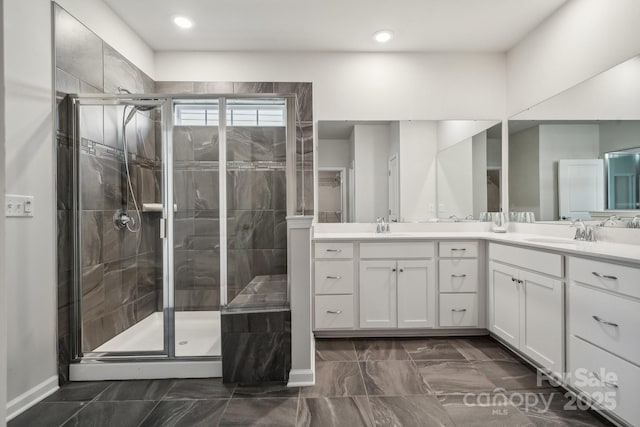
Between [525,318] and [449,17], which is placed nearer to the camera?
[525,318]

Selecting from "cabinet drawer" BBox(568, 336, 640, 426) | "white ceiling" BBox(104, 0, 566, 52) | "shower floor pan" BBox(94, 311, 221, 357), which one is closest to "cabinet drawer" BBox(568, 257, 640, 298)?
"cabinet drawer" BBox(568, 336, 640, 426)

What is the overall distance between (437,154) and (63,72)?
9.82 ft

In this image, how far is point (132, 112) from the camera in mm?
2135

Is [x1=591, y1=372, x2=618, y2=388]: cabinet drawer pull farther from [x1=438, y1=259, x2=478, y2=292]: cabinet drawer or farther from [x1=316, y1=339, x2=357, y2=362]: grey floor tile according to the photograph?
[x1=316, y1=339, x2=357, y2=362]: grey floor tile

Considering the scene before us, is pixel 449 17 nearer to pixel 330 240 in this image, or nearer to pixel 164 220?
pixel 330 240

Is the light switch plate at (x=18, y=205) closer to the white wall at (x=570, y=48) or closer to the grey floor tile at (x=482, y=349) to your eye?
the grey floor tile at (x=482, y=349)

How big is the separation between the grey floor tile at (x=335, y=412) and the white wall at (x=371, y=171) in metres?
1.64

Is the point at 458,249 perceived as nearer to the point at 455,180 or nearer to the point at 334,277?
the point at 455,180

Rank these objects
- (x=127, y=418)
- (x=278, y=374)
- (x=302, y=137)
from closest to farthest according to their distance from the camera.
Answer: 1. (x=127, y=418)
2. (x=278, y=374)
3. (x=302, y=137)

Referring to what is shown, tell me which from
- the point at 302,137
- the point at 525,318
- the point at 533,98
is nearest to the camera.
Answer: the point at 525,318

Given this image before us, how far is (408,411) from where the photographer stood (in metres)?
1.66

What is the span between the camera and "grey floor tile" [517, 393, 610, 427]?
62.2 inches

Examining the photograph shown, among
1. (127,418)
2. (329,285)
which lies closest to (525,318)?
(329,285)

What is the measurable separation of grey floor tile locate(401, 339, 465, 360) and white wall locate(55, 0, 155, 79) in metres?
3.30
